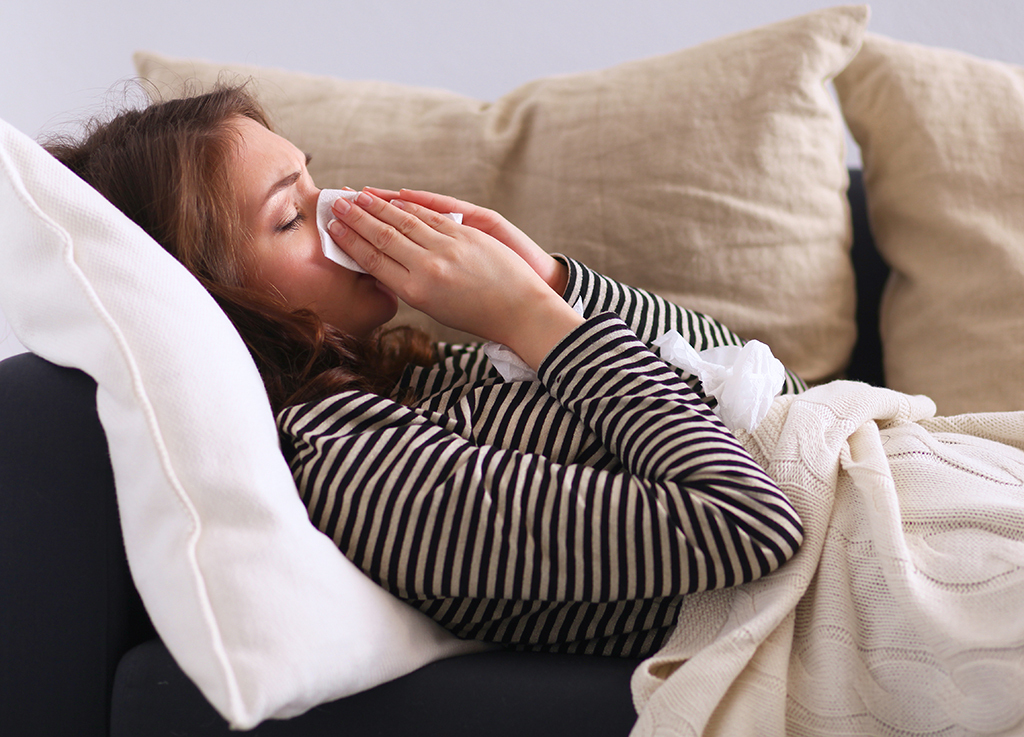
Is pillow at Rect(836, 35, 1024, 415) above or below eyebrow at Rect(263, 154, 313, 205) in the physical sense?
below

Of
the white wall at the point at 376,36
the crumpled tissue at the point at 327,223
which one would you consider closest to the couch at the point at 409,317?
the crumpled tissue at the point at 327,223

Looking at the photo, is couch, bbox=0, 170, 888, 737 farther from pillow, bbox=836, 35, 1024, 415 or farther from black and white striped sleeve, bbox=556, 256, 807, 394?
pillow, bbox=836, 35, 1024, 415

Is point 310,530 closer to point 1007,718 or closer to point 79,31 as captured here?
point 1007,718

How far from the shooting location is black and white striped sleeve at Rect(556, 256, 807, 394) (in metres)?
0.85

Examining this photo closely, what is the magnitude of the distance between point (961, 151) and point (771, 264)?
1.04ft

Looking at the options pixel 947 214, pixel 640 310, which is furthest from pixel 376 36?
pixel 947 214

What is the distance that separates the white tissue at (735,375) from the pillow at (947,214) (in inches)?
16.1

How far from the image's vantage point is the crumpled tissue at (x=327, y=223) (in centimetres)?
76

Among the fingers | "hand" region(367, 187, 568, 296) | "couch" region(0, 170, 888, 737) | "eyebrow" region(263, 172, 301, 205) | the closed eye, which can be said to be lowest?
"couch" region(0, 170, 888, 737)

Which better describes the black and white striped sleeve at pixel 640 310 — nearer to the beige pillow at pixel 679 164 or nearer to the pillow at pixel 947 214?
the beige pillow at pixel 679 164

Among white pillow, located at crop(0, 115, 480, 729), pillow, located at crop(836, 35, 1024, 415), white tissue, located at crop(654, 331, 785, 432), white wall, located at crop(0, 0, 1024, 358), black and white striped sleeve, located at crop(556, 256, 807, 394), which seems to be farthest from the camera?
white wall, located at crop(0, 0, 1024, 358)

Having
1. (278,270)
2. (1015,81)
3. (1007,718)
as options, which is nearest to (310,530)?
(278,270)

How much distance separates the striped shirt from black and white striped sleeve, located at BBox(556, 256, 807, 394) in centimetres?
18

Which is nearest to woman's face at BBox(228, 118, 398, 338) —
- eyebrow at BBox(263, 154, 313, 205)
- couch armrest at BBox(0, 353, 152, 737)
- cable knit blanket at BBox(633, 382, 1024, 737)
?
eyebrow at BBox(263, 154, 313, 205)
